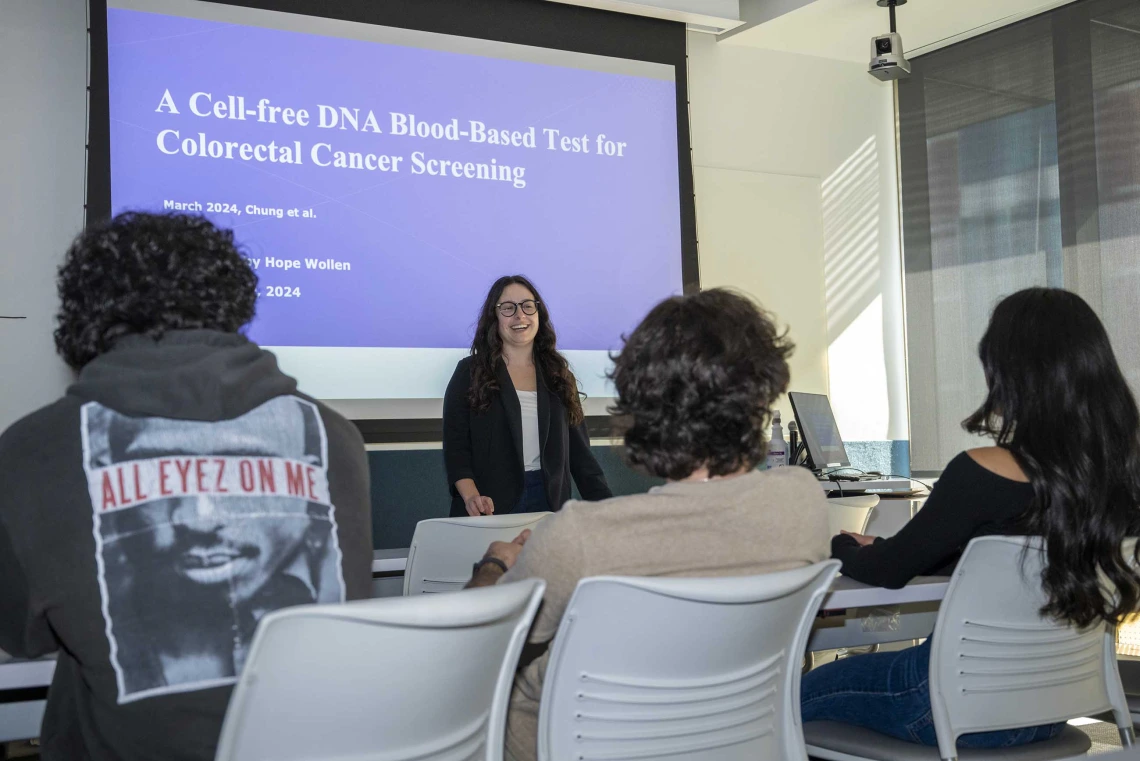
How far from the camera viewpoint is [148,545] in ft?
3.86

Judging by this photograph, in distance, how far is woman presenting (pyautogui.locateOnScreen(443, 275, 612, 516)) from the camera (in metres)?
3.60

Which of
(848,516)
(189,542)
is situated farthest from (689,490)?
(848,516)

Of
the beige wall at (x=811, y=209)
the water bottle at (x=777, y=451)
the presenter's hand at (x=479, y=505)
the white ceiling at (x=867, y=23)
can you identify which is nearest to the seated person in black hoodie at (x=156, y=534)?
the presenter's hand at (x=479, y=505)

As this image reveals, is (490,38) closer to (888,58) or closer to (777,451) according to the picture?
(888,58)

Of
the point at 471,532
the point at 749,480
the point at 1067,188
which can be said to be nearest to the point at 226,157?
the point at 471,532

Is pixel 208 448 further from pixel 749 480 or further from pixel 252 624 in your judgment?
pixel 749 480

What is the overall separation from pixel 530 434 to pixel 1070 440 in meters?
2.10

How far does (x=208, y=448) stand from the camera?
4.02 ft

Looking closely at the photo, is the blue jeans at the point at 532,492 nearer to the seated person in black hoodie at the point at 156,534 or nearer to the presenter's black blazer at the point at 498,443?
the presenter's black blazer at the point at 498,443

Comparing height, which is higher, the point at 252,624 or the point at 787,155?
the point at 787,155

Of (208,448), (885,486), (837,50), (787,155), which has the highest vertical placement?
(837,50)

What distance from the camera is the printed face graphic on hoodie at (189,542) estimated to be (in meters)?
1.17

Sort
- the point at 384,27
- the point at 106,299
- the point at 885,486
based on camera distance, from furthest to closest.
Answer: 1. the point at 384,27
2. the point at 885,486
3. the point at 106,299

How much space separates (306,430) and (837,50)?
17.2ft
